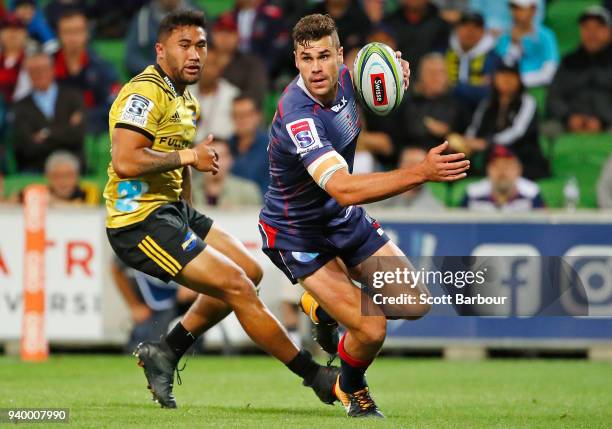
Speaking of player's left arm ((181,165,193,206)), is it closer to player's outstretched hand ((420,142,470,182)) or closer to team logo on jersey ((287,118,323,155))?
team logo on jersey ((287,118,323,155))

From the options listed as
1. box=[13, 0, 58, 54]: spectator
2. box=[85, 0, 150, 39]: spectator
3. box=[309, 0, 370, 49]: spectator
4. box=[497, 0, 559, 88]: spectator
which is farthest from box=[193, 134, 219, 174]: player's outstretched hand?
box=[85, 0, 150, 39]: spectator

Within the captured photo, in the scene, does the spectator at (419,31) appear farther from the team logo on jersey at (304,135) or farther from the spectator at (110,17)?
the team logo on jersey at (304,135)

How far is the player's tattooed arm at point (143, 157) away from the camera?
7.27m

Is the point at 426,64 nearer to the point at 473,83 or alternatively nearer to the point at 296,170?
the point at 473,83

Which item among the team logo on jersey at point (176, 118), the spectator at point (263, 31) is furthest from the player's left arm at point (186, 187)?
the spectator at point (263, 31)

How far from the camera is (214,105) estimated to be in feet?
47.3

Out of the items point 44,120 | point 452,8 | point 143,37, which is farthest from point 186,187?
point 452,8

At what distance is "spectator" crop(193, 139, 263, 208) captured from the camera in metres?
12.7

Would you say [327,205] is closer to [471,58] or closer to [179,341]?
[179,341]

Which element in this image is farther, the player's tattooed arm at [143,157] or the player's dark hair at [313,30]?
the player's tattooed arm at [143,157]

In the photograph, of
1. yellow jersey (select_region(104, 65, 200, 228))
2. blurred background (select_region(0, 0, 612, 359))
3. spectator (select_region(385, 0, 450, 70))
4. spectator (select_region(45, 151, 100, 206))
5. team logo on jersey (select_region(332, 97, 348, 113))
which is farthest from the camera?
spectator (select_region(385, 0, 450, 70))

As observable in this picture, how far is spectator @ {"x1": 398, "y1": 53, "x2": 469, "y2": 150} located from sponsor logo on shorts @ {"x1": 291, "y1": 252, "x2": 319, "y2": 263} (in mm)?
6683

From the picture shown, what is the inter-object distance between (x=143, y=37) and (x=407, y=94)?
3.74m

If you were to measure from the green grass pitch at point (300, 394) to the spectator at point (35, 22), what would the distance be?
19.4ft
